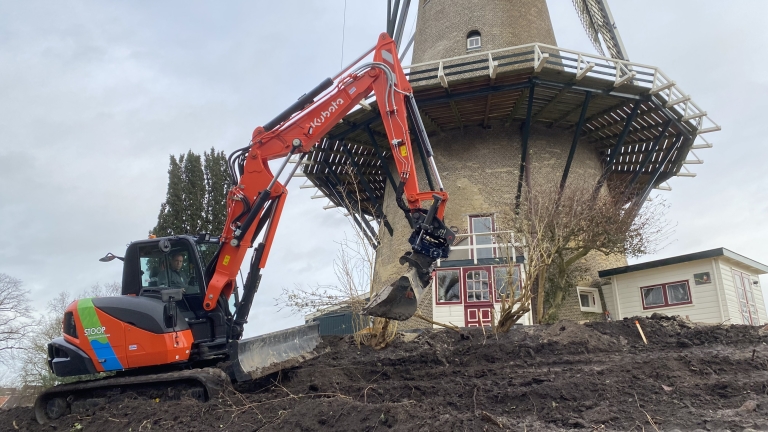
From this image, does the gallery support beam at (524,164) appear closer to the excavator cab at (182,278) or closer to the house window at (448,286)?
the house window at (448,286)

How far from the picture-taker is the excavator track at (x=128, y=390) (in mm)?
6961

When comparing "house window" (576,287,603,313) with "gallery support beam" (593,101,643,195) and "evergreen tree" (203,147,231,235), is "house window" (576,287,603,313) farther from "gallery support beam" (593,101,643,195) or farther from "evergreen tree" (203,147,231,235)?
"evergreen tree" (203,147,231,235)

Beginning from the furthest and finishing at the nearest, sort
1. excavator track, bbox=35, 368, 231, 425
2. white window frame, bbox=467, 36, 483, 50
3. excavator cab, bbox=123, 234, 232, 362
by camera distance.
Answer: white window frame, bbox=467, 36, 483, 50
excavator cab, bbox=123, 234, 232, 362
excavator track, bbox=35, 368, 231, 425

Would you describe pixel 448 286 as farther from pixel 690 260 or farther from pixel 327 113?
pixel 327 113

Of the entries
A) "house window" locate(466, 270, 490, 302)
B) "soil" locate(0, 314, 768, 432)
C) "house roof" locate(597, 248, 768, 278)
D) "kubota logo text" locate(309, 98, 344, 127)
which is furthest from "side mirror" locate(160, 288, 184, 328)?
"house roof" locate(597, 248, 768, 278)

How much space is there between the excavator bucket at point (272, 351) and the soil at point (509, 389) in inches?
10.9

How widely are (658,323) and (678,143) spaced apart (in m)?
9.75

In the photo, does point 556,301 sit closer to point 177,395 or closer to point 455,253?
point 455,253

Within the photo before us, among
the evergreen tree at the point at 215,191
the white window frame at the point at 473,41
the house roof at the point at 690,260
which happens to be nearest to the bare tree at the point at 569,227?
the house roof at the point at 690,260

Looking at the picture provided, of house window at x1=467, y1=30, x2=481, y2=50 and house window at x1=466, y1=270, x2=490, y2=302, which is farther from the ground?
house window at x1=467, y1=30, x2=481, y2=50

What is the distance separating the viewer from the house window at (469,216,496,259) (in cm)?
1548

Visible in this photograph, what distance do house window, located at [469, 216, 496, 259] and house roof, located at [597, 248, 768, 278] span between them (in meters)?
3.33

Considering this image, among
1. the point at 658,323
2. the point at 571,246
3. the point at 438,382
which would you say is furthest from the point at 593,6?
the point at 438,382

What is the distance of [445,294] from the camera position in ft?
48.5
